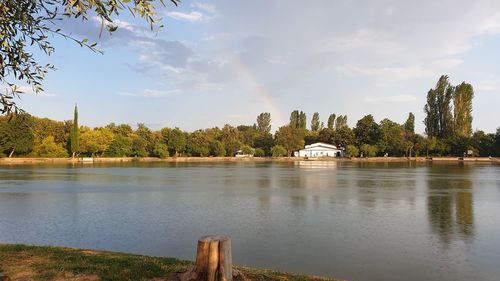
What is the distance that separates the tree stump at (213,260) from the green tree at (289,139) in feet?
389

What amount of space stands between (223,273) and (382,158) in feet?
373

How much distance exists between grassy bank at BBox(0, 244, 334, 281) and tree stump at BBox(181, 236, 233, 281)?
18.5 inches

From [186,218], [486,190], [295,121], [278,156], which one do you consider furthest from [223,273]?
[295,121]

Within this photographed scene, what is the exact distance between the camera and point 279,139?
410ft

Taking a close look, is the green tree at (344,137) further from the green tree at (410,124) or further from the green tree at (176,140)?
the green tree at (176,140)

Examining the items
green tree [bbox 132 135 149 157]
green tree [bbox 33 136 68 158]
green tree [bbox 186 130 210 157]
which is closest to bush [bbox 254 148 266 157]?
green tree [bbox 186 130 210 157]

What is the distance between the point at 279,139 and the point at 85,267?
118412mm

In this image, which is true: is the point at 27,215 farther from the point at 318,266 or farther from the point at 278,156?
the point at 278,156

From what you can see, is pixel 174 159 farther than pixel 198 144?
No

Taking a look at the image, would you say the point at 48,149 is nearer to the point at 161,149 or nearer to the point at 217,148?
the point at 161,149

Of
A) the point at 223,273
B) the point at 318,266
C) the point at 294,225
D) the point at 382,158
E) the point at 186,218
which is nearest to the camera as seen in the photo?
the point at 223,273

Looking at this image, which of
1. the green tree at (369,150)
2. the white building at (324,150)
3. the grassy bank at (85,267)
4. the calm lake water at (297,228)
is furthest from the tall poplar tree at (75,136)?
the grassy bank at (85,267)

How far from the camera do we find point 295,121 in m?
147

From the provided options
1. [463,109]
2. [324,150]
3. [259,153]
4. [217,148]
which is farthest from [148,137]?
[463,109]
